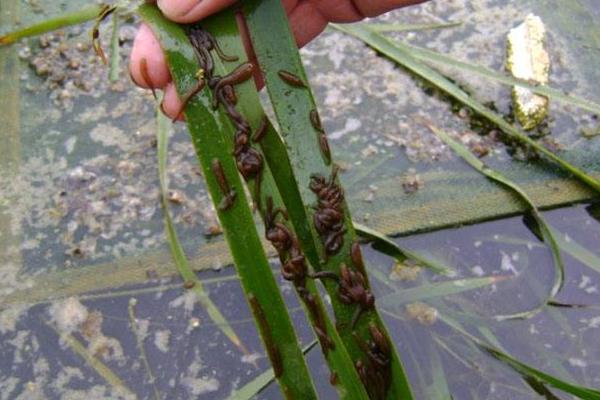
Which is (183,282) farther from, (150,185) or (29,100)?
(29,100)

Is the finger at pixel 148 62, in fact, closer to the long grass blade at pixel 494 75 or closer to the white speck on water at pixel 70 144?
the white speck on water at pixel 70 144

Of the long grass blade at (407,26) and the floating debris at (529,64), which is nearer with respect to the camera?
the floating debris at (529,64)

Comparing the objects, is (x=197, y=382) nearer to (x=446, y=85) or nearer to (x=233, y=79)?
(x=233, y=79)

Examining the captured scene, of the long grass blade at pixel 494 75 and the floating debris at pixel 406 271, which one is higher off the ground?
the long grass blade at pixel 494 75

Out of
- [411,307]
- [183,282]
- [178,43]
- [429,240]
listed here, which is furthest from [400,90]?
[178,43]

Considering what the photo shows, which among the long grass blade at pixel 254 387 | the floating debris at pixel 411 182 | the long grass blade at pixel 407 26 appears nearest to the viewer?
the long grass blade at pixel 254 387

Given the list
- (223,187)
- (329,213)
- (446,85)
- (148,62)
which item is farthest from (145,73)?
(446,85)

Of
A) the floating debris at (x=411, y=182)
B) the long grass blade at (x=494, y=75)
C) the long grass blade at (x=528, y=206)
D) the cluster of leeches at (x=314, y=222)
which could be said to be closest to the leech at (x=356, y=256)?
the cluster of leeches at (x=314, y=222)
